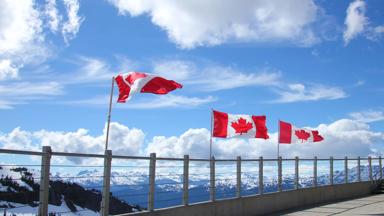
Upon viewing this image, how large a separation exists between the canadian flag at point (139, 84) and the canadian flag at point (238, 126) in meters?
3.92

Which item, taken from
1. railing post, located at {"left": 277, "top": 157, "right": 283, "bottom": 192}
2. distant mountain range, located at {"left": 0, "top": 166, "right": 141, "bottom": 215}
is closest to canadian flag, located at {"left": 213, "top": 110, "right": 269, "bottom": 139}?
railing post, located at {"left": 277, "top": 157, "right": 283, "bottom": 192}

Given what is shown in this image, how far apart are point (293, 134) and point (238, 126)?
19.0 ft

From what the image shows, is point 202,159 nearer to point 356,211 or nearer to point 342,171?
point 356,211

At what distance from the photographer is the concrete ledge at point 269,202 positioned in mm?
14758

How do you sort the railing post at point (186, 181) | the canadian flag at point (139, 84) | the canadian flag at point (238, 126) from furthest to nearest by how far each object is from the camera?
1. the canadian flag at point (238, 126)
2. the canadian flag at point (139, 84)
3. the railing post at point (186, 181)

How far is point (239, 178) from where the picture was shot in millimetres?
17406

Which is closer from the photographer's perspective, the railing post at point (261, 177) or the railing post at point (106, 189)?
the railing post at point (106, 189)

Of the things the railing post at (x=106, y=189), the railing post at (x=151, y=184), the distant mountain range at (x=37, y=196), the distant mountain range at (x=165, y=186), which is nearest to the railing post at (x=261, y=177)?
the distant mountain range at (x=165, y=186)

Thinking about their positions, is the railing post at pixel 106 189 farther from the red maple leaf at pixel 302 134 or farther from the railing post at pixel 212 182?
the red maple leaf at pixel 302 134

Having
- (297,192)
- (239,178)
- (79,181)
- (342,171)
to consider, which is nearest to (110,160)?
(79,181)

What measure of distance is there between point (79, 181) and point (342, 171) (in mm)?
19388

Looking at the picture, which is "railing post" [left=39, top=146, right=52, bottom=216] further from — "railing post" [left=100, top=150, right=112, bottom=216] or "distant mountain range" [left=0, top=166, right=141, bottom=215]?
"railing post" [left=100, top=150, right=112, bottom=216]

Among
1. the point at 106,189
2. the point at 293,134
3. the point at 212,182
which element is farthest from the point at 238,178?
the point at 293,134

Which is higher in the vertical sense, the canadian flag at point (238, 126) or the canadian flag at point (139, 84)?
the canadian flag at point (139, 84)
